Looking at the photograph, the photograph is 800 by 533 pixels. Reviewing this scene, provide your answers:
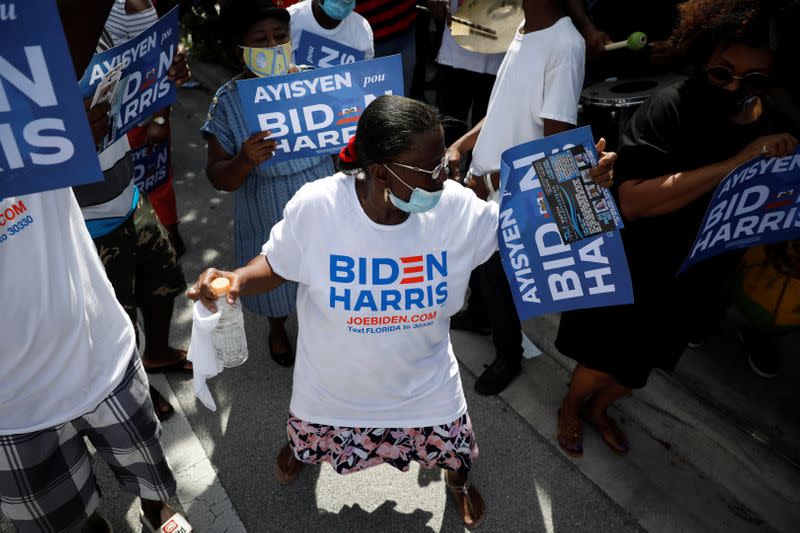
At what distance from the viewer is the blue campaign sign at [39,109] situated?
135cm

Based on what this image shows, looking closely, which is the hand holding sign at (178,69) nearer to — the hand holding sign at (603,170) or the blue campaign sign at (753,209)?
the hand holding sign at (603,170)

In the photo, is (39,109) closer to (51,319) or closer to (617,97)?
(51,319)

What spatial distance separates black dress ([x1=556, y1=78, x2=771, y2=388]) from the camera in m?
2.05

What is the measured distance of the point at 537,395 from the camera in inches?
129

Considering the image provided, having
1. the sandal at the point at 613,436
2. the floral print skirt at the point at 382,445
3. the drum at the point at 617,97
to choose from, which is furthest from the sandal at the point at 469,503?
the drum at the point at 617,97

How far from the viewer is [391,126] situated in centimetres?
188

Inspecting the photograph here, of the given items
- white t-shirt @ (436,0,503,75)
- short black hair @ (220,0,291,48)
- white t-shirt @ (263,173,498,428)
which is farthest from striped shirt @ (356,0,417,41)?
white t-shirt @ (263,173,498,428)

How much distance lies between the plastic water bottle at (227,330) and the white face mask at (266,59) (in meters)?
1.25

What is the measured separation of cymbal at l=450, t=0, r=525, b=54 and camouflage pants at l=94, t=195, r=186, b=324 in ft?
7.34

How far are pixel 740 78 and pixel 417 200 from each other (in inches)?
43.0

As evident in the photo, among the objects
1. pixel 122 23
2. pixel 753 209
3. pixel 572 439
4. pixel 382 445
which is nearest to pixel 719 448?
pixel 572 439

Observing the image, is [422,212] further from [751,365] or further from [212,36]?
[212,36]

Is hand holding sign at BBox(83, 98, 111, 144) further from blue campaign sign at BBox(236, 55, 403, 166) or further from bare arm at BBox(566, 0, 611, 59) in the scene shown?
bare arm at BBox(566, 0, 611, 59)

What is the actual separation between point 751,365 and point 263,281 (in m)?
2.87
